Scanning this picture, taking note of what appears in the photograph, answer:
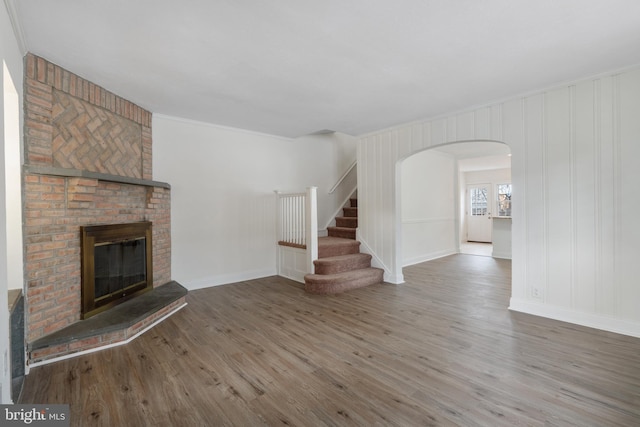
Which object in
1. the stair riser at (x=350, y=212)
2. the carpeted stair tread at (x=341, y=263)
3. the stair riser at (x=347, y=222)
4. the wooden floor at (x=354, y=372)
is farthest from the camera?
the stair riser at (x=350, y=212)

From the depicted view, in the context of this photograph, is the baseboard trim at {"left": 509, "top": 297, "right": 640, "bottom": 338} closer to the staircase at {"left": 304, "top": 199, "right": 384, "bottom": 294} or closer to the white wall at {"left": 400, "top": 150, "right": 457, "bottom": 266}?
the staircase at {"left": 304, "top": 199, "right": 384, "bottom": 294}

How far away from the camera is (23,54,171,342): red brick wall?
232 cm

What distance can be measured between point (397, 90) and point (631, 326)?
10.5 ft

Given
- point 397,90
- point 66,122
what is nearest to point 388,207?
point 397,90

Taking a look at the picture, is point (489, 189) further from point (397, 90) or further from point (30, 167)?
point (30, 167)

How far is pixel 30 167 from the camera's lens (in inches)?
87.3

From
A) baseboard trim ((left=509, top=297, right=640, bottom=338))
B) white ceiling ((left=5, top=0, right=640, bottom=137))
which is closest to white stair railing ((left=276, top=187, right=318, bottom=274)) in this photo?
white ceiling ((left=5, top=0, right=640, bottom=137))

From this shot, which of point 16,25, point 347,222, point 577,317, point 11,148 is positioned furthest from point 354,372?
point 347,222

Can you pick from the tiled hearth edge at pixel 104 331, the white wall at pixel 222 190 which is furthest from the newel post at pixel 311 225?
the tiled hearth edge at pixel 104 331

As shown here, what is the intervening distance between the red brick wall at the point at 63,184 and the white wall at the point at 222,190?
734mm

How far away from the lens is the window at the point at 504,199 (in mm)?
9203

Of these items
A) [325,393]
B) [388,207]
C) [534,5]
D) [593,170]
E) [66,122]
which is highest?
[534,5]

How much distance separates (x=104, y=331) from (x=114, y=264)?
81cm

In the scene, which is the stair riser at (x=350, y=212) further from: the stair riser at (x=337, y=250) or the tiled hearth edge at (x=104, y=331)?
the tiled hearth edge at (x=104, y=331)
